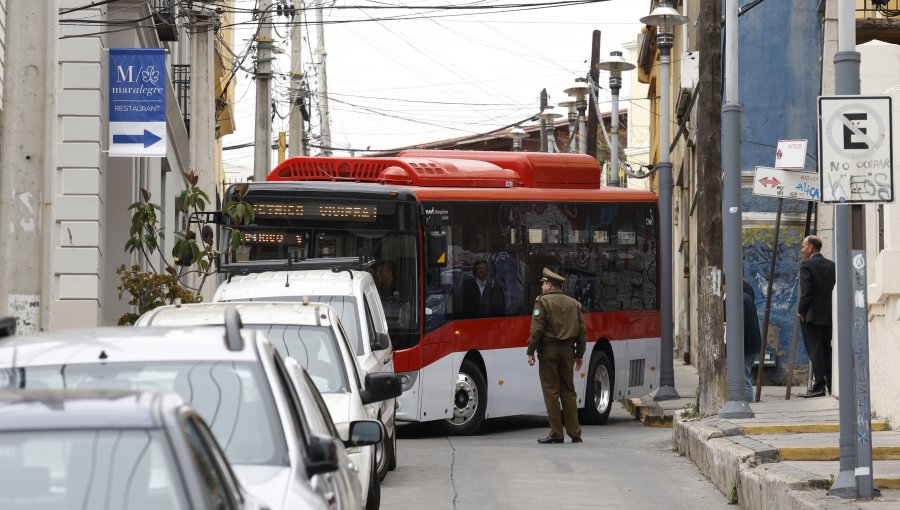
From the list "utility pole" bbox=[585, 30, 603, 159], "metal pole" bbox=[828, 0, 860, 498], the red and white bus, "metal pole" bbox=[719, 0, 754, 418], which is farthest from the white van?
"utility pole" bbox=[585, 30, 603, 159]

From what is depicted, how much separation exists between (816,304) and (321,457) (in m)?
13.6

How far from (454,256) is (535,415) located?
17.1ft

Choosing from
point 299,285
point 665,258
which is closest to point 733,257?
point 299,285

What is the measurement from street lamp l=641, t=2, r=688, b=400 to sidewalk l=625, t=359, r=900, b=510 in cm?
437

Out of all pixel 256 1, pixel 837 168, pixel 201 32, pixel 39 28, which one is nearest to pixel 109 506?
pixel 837 168

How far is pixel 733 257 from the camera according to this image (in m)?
15.5

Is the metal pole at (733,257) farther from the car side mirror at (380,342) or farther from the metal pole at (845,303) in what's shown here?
the metal pole at (845,303)

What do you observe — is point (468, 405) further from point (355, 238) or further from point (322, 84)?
point (322, 84)

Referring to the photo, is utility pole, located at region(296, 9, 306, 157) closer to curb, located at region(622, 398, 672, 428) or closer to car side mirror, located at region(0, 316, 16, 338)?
curb, located at region(622, 398, 672, 428)

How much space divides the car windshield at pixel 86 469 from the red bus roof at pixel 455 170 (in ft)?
44.6

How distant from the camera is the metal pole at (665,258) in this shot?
71.5 ft

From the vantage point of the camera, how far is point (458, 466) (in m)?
14.3

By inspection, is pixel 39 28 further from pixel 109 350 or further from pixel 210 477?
pixel 210 477

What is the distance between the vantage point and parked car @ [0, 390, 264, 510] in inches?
171
